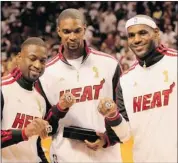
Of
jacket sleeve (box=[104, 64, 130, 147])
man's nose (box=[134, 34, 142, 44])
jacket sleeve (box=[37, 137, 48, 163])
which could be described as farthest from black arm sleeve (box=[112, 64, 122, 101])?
jacket sleeve (box=[37, 137, 48, 163])

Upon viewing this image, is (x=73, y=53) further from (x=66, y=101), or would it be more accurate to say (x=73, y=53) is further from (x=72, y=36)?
(x=66, y=101)

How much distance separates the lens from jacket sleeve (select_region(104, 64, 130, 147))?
2.44 meters

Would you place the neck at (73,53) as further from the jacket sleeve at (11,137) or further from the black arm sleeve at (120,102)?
the jacket sleeve at (11,137)

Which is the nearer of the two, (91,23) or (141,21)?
(141,21)

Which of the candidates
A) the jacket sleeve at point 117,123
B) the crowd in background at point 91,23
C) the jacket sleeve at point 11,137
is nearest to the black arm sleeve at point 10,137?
the jacket sleeve at point 11,137

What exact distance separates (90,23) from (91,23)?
1 cm

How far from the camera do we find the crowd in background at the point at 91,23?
2518mm

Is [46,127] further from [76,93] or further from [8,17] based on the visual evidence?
[8,17]

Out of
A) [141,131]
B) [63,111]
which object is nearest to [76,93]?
[63,111]

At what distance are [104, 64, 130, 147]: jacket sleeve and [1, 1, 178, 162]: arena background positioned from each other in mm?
69

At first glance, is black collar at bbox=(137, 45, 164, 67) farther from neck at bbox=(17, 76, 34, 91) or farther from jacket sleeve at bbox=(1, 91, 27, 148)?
jacket sleeve at bbox=(1, 91, 27, 148)

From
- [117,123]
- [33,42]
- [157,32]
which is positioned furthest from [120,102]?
[33,42]

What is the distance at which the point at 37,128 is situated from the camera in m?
2.47

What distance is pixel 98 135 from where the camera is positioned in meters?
2.50
